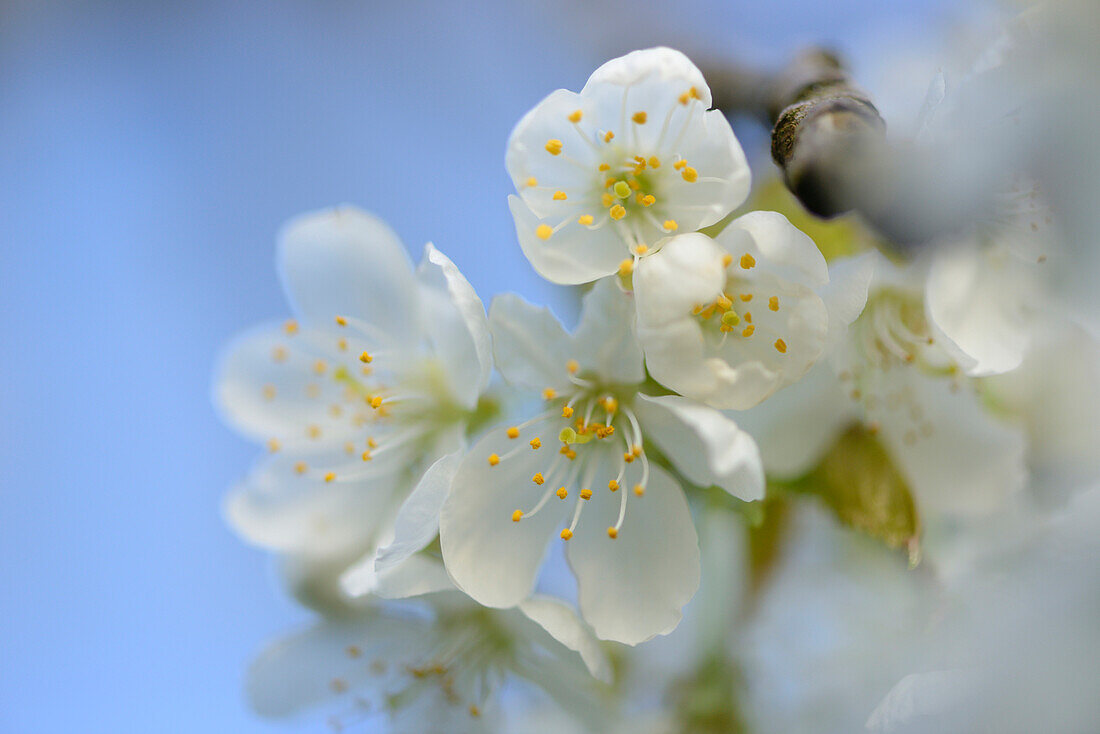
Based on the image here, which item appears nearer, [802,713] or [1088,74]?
[1088,74]

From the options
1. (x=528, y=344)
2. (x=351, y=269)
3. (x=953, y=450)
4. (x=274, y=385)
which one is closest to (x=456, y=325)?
(x=528, y=344)

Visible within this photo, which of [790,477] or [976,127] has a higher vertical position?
[976,127]

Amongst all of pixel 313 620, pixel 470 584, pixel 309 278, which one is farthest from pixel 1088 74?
pixel 313 620

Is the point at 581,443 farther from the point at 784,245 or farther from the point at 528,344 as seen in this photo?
the point at 784,245

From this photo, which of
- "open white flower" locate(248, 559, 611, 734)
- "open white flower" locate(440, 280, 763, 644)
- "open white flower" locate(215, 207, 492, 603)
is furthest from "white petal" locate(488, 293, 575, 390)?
"open white flower" locate(248, 559, 611, 734)

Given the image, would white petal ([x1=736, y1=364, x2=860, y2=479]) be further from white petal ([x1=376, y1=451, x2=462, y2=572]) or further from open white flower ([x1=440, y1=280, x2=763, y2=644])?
white petal ([x1=376, y1=451, x2=462, y2=572])

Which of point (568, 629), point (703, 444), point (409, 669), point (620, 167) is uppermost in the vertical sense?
point (620, 167)

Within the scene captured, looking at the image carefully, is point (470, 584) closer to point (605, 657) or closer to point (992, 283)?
point (605, 657)

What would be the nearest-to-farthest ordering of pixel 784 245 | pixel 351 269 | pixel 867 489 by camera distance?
1. pixel 784 245
2. pixel 867 489
3. pixel 351 269
